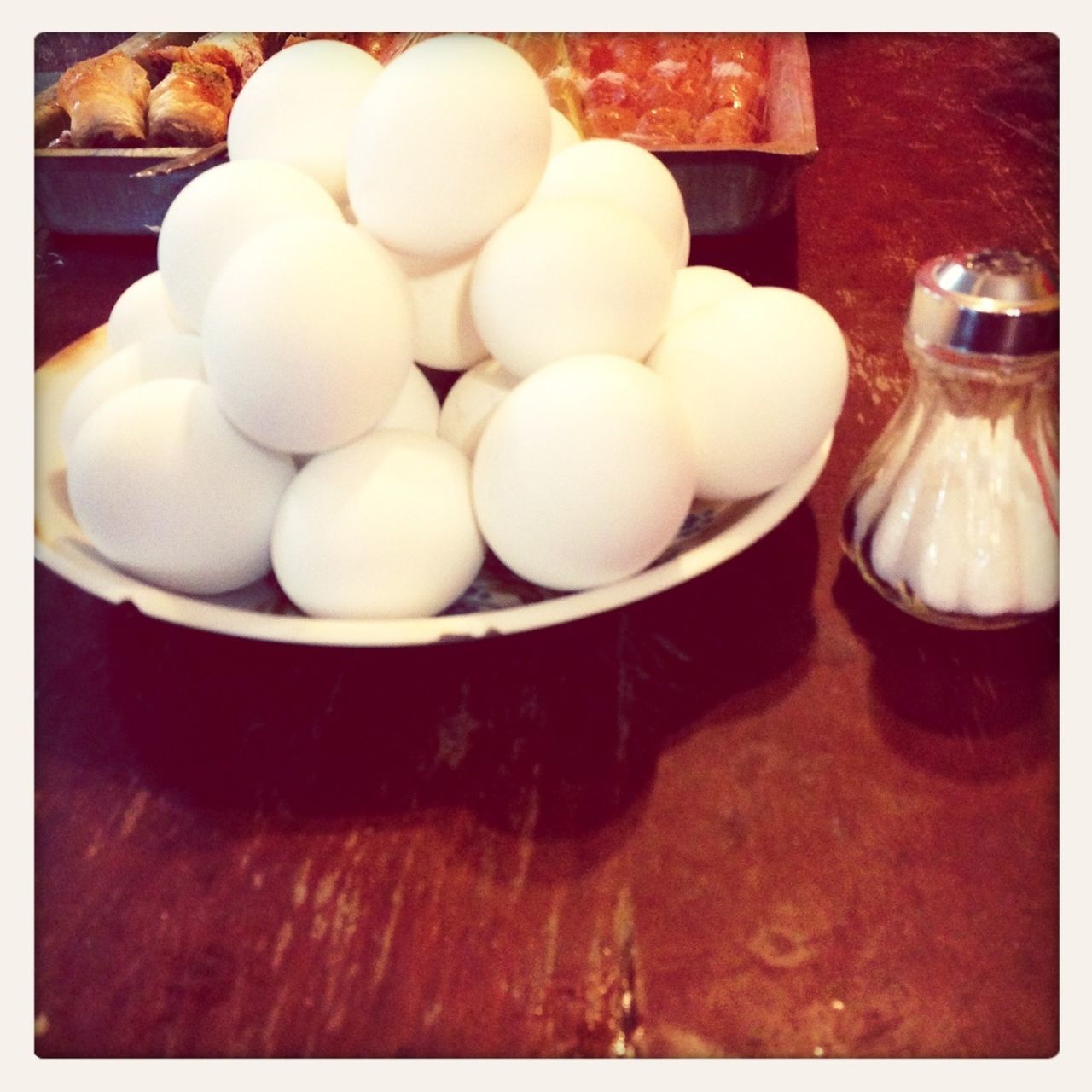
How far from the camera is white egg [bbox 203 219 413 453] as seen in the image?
0.42m

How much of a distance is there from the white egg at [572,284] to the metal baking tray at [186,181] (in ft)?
1.25

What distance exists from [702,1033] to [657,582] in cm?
17

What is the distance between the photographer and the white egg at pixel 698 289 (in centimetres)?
53

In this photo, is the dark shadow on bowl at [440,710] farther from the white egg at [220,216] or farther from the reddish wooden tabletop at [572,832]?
the white egg at [220,216]

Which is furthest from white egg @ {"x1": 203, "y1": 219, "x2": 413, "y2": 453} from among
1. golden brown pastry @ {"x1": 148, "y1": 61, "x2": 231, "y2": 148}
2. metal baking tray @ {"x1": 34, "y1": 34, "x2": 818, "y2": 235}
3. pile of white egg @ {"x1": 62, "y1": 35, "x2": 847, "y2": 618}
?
golden brown pastry @ {"x1": 148, "y1": 61, "x2": 231, "y2": 148}

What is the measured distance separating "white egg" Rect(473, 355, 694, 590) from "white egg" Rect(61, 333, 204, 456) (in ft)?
0.53

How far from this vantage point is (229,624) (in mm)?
425

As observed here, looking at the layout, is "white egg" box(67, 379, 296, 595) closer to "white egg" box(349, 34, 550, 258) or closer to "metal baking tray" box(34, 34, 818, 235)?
"white egg" box(349, 34, 550, 258)

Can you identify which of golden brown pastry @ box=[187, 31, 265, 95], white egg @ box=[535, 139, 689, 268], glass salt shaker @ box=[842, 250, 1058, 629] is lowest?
glass salt shaker @ box=[842, 250, 1058, 629]

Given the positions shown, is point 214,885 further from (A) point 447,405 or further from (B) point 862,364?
(B) point 862,364

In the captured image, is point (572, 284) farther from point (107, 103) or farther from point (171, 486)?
point (107, 103)

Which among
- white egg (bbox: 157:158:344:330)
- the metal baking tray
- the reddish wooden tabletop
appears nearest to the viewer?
the reddish wooden tabletop

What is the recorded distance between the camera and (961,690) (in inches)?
18.4

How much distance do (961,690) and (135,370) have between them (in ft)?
1.40
